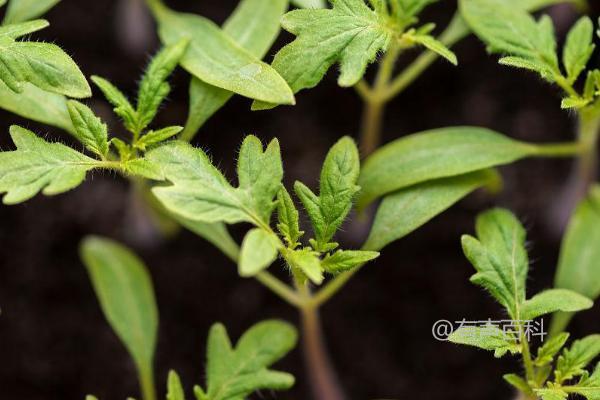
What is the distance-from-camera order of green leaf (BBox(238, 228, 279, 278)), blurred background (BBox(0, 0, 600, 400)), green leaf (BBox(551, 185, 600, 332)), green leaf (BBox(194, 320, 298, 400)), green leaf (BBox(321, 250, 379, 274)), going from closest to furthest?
green leaf (BBox(238, 228, 279, 278)) < green leaf (BBox(321, 250, 379, 274)) < green leaf (BBox(194, 320, 298, 400)) < green leaf (BBox(551, 185, 600, 332)) < blurred background (BBox(0, 0, 600, 400))

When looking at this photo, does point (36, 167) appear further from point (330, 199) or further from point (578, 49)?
point (578, 49)

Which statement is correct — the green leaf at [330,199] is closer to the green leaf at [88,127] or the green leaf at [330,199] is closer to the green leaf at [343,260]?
the green leaf at [343,260]

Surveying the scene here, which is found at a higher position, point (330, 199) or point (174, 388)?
point (330, 199)

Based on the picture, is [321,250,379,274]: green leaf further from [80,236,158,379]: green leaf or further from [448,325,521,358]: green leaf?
[80,236,158,379]: green leaf

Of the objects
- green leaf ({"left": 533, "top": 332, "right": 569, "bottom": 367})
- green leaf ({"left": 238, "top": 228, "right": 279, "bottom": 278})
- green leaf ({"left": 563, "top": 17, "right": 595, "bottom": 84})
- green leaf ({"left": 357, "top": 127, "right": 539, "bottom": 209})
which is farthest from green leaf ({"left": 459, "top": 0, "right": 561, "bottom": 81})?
green leaf ({"left": 238, "top": 228, "right": 279, "bottom": 278})

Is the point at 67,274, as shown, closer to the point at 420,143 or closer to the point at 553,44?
the point at 420,143

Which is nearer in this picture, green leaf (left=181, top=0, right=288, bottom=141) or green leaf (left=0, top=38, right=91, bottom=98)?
green leaf (left=0, top=38, right=91, bottom=98)

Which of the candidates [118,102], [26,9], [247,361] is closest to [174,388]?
[247,361]
